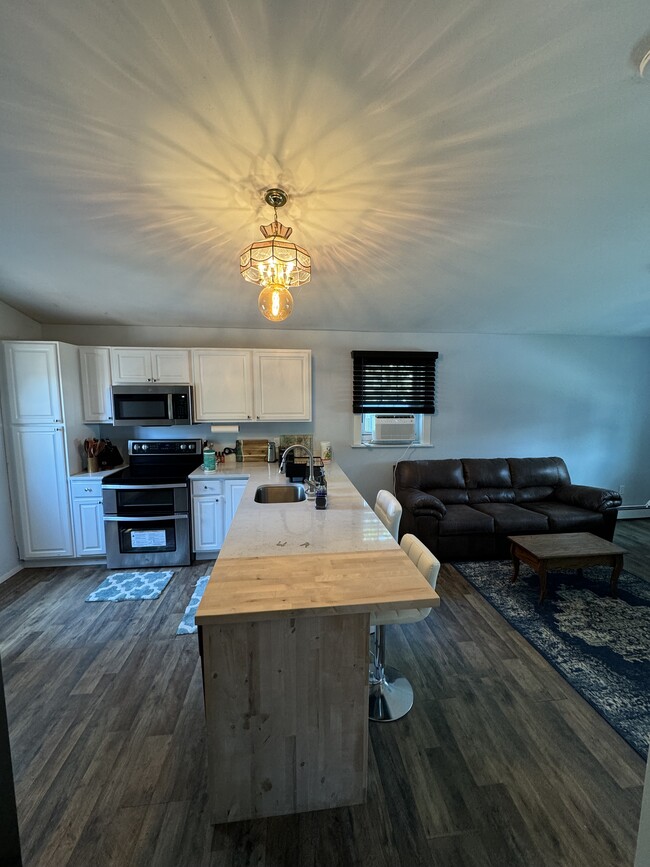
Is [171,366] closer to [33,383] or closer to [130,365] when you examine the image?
[130,365]

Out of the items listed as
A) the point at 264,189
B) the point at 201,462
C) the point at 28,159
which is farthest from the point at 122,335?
the point at 264,189

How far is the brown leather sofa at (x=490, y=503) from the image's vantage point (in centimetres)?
341

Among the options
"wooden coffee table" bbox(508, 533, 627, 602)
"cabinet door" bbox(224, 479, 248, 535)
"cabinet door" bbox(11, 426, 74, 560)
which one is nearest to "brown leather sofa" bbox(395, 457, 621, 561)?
"wooden coffee table" bbox(508, 533, 627, 602)

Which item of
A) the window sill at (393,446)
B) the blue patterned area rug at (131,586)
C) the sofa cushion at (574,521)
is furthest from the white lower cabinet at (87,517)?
the sofa cushion at (574,521)

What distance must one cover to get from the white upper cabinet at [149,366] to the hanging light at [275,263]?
1.96 m

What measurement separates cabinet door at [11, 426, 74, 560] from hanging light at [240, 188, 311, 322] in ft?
8.81

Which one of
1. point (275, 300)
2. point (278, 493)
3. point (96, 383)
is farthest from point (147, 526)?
point (275, 300)

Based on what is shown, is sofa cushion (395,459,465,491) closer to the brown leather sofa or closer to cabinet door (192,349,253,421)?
the brown leather sofa

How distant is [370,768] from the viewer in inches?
58.9

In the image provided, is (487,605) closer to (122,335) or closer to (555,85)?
(555,85)

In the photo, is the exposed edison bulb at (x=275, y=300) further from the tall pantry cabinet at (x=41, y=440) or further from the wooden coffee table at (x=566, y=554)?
the wooden coffee table at (x=566, y=554)

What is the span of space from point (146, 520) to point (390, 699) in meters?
2.60

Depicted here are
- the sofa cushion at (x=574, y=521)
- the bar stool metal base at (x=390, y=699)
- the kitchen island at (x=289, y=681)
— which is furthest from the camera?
the sofa cushion at (x=574, y=521)

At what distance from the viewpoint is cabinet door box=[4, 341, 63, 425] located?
120 inches
